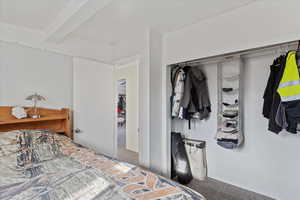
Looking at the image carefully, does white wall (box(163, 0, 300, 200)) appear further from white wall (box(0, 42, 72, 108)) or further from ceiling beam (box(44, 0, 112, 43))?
white wall (box(0, 42, 72, 108))

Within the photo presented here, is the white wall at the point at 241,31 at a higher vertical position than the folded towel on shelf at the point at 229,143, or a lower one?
higher

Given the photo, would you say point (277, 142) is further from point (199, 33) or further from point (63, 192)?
point (63, 192)

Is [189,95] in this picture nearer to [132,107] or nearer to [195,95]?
[195,95]

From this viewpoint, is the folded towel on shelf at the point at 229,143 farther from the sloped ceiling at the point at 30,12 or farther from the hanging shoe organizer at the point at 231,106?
the sloped ceiling at the point at 30,12

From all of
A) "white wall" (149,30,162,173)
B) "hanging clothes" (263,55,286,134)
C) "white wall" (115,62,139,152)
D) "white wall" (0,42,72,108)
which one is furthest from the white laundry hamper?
"white wall" (0,42,72,108)

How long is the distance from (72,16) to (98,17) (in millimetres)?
379

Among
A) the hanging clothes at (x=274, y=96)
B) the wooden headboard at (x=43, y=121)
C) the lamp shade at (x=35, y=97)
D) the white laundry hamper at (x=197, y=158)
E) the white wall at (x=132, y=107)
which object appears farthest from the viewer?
the white wall at (x=132, y=107)

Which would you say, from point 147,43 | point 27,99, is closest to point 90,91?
point 27,99

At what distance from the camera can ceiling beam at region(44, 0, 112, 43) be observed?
5.06 ft

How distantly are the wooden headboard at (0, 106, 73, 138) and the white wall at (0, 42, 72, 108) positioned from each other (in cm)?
10

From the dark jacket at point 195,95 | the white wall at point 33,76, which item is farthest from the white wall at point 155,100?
the white wall at point 33,76

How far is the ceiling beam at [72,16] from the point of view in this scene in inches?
60.7

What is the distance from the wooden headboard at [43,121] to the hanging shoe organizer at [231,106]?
2223 millimetres

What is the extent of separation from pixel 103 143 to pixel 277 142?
8.46 feet
